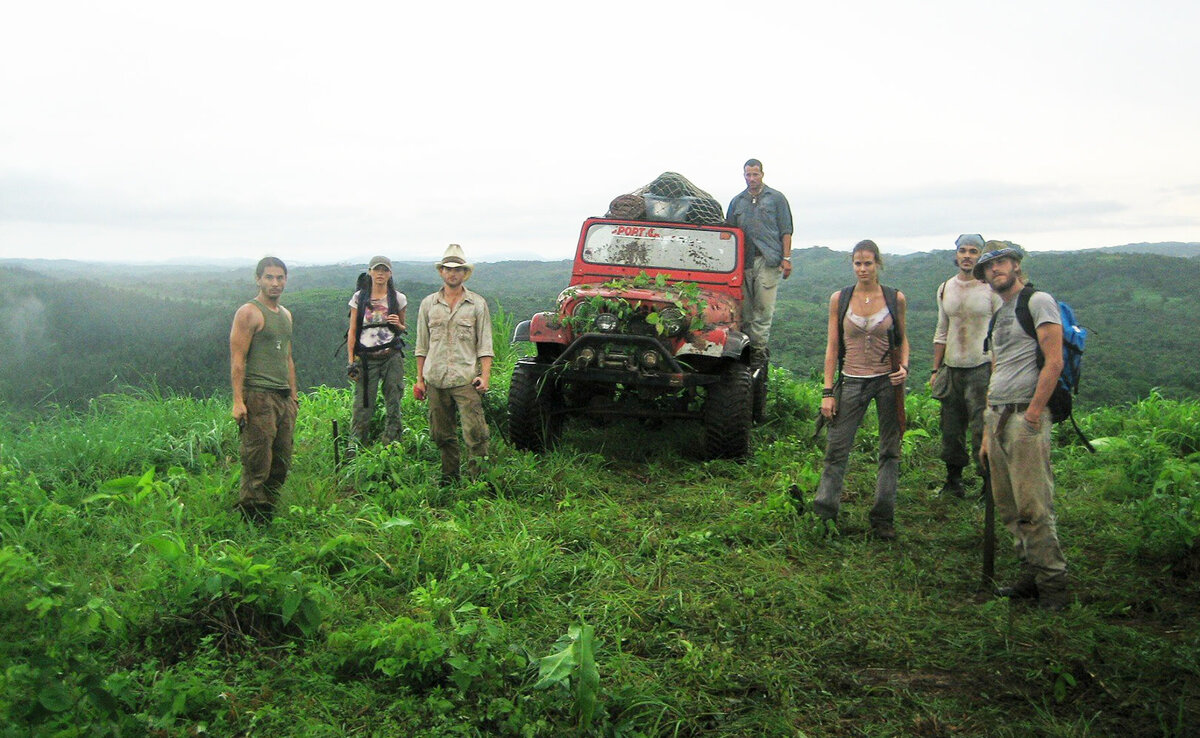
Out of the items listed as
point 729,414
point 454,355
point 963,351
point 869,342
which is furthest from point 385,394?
point 963,351

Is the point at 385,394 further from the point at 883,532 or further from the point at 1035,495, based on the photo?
the point at 1035,495

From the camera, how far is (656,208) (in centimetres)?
804

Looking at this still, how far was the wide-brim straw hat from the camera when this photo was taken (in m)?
5.47

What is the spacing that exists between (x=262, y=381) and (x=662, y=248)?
4.08 meters

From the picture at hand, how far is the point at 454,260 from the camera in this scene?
5.51 metres

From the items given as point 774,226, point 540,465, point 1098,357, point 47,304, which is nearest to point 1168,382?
point 1098,357

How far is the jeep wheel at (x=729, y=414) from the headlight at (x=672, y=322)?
0.49 m

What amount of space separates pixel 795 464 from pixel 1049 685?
331 cm

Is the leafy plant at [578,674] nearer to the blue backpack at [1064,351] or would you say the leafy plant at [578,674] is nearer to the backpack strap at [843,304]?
the blue backpack at [1064,351]

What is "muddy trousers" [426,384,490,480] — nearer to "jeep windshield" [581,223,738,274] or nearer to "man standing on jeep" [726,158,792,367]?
"jeep windshield" [581,223,738,274]

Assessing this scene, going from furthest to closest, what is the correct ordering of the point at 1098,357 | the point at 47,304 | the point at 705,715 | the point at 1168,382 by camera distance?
the point at 47,304, the point at 1098,357, the point at 1168,382, the point at 705,715

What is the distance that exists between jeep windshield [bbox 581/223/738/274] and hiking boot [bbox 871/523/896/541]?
3.18 meters

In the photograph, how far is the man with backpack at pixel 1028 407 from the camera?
3.77 meters

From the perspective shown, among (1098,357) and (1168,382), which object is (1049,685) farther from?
(1098,357)
